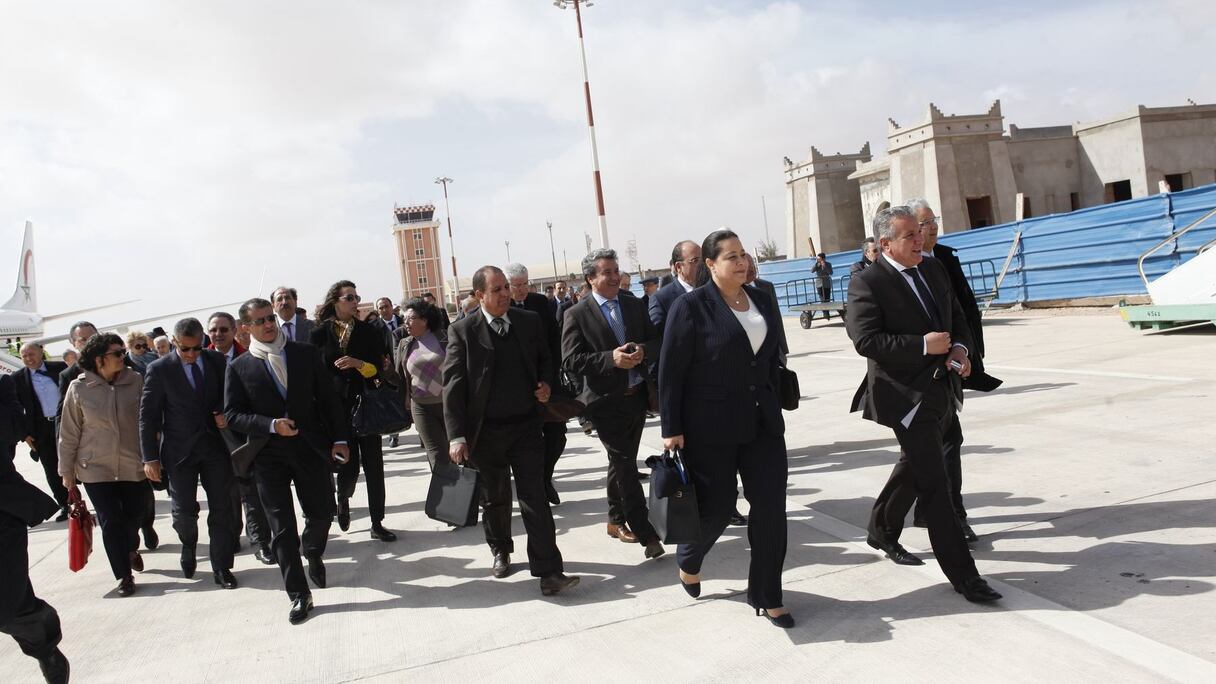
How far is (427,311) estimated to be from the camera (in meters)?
6.53

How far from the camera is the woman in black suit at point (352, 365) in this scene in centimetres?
636

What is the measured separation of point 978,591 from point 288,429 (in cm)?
360

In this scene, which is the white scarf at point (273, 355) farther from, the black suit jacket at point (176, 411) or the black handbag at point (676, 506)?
the black handbag at point (676, 506)

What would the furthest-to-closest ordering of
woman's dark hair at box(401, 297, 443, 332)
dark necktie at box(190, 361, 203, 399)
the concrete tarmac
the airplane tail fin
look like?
the airplane tail fin < woman's dark hair at box(401, 297, 443, 332) < dark necktie at box(190, 361, 203, 399) < the concrete tarmac

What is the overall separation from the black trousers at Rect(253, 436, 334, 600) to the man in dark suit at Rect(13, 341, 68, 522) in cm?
364

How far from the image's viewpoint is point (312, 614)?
15.5 feet

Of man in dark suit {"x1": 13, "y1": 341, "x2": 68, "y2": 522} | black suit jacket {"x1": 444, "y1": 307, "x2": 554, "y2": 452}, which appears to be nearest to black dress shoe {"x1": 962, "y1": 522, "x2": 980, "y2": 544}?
black suit jacket {"x1": 444, "y1": 307, "x2": 554, "y2": 452}

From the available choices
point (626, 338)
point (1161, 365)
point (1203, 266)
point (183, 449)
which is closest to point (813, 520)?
point (626, 338)

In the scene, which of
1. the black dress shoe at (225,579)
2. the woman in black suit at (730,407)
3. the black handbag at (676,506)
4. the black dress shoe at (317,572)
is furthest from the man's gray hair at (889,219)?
the black dress shoe at (225,579)

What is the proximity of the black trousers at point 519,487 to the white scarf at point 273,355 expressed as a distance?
4.04 feet

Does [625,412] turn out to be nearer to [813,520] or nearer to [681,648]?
[813,520]

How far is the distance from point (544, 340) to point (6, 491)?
2.68 meters

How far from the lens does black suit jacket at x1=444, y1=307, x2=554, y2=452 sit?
4770mm

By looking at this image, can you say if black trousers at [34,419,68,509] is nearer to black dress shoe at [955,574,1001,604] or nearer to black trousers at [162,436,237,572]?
black trousers at [162,436,237,572]
